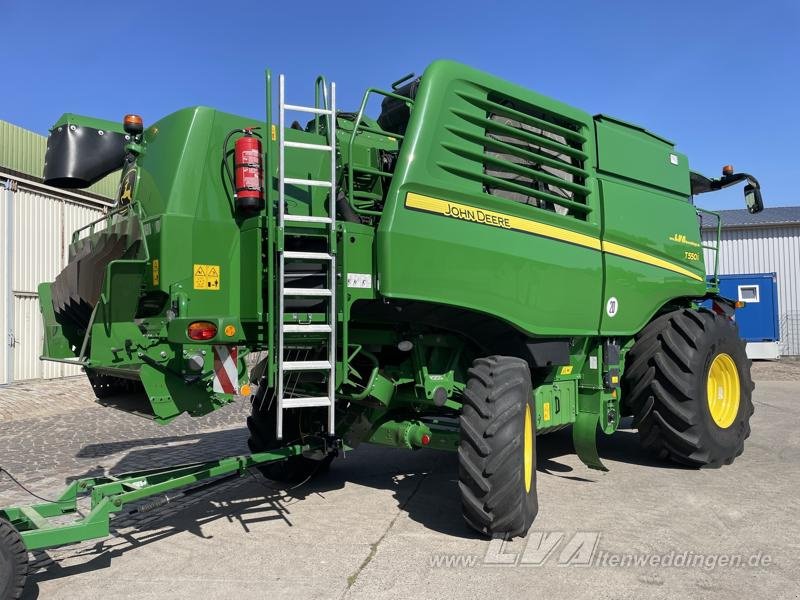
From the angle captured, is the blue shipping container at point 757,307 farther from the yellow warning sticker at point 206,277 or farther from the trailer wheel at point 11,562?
the trailer wheel at point 11,562

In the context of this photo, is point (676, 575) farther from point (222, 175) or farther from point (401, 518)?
point (222, 175)

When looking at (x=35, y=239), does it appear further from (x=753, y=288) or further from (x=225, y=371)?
(x=753, y=288)

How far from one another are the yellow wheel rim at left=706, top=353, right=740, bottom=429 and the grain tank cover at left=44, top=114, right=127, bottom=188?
5969mm

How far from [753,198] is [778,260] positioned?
18096 millimetres

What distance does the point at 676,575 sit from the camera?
3.73m

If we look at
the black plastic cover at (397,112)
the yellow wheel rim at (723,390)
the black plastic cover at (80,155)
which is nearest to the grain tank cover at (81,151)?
the black plastic cover at (80,155)

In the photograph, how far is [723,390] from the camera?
268 inches

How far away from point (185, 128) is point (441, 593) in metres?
3.34

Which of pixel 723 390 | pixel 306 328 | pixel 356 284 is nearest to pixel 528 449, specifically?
pixel 356 284

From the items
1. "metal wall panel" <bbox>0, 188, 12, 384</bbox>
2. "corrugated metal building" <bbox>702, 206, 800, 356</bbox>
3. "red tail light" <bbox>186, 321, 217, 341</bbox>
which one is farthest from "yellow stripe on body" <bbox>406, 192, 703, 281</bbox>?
"corrugated metal building" <bbox>702, 206, 800, 356</bbox>

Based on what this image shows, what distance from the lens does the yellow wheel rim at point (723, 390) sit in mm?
6652

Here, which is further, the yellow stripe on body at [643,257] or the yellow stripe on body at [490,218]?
the yellow stripe on body at [643,257]

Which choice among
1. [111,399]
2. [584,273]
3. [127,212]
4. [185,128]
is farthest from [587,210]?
[111,399]

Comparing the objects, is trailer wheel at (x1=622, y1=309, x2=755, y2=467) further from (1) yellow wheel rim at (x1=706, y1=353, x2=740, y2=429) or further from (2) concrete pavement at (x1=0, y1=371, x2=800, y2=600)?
(2) concrete pavement at (x1=0, y1=371, x2=800, y2=600)
